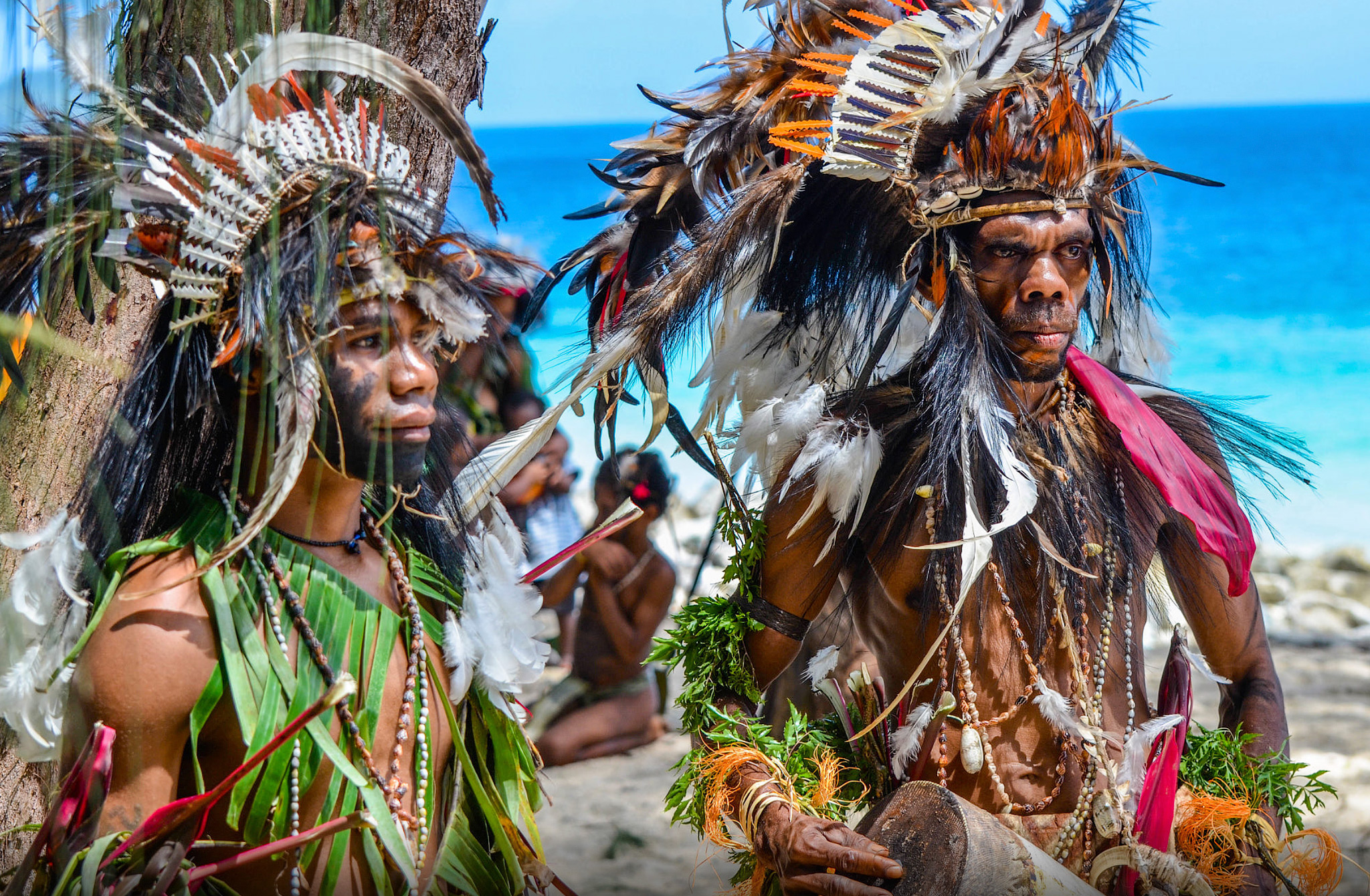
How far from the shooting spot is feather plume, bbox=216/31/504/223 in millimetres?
1736

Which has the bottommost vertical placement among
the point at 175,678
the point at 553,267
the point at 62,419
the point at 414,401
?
the point at 175,678

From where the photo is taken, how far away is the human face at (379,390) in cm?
169

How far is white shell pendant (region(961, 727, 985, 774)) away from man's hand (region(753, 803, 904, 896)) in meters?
0.27

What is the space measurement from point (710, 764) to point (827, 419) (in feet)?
2.40

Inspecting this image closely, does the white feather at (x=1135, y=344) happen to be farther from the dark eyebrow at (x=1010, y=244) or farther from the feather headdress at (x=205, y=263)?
the feather headdress at (x=205, y=263)

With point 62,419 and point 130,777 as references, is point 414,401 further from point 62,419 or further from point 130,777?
point 62,419

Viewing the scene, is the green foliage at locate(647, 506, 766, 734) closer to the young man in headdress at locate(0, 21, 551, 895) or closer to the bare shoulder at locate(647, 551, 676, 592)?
the young man in headdress at locate(0, 21, 551, 895)

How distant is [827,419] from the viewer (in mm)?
2412

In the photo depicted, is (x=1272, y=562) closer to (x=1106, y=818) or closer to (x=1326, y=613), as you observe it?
(x=1326, y=613)

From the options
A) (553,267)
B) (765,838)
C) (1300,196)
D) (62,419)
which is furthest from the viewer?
(1300,196)

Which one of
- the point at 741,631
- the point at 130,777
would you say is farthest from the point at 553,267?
the point at 130,777

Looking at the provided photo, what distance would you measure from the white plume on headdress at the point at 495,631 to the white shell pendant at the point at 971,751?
2.69ft

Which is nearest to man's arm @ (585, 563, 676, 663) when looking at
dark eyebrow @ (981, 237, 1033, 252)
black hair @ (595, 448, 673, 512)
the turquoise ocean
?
black hair @ (595, 448, 673, 512)

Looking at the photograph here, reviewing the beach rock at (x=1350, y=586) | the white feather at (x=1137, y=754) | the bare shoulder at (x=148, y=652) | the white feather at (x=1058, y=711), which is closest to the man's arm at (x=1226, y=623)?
the white feather at (x=1137, y=754)
